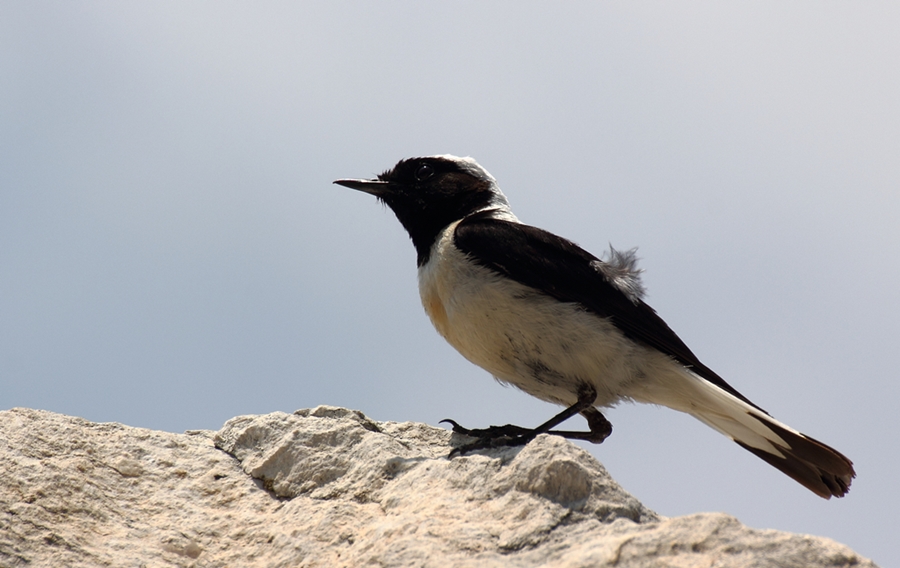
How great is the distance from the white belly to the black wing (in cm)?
8

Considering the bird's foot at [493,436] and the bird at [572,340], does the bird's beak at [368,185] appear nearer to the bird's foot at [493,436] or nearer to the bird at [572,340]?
the bird at [572,340]

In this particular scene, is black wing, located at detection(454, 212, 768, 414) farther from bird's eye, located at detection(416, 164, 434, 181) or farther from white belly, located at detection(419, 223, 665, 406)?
bird's eye, located at detection(416, 164, 434, 181)

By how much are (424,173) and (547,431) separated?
109 inches

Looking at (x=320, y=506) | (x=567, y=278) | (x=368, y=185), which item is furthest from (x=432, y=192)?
(x=320, y=506)

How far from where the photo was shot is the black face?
6.77 metres

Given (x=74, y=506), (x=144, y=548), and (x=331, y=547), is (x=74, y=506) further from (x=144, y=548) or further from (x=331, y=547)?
(x=331, y=547)

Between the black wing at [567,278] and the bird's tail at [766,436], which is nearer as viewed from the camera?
the bird's tail at [766,436]

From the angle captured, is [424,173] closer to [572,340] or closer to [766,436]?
[572,340]

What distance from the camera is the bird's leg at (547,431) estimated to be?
4.79 metres

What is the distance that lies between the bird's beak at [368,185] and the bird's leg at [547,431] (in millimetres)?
2399

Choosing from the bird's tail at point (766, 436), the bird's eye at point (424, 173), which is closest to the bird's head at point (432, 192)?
the bird's eye at point (424, 173)

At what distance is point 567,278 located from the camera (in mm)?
5777

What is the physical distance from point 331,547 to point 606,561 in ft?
4.56

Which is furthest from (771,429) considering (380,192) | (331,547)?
(380,192)
